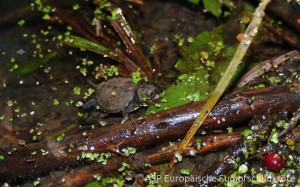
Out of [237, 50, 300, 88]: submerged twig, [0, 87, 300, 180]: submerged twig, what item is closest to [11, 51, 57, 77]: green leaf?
[0, 87, 300, 180]: submerged twig

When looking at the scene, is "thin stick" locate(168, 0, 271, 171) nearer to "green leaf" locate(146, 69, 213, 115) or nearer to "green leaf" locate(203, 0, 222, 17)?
"green leaf" locate(146, 69, 213, 115)

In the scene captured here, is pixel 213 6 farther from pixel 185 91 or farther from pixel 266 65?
pixel 185 91

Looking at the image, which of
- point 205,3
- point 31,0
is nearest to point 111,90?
point 205,3

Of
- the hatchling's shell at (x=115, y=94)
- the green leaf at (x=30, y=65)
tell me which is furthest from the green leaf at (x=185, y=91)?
the green leaf at (x=30, y=65)

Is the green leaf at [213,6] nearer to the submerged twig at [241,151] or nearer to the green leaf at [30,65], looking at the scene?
the submerged twig at [241,151]

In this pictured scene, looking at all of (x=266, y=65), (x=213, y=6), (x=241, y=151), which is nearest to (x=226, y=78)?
(x=241, y=151)

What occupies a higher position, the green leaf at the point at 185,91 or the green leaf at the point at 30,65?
the green leaf at the point at 185,91
